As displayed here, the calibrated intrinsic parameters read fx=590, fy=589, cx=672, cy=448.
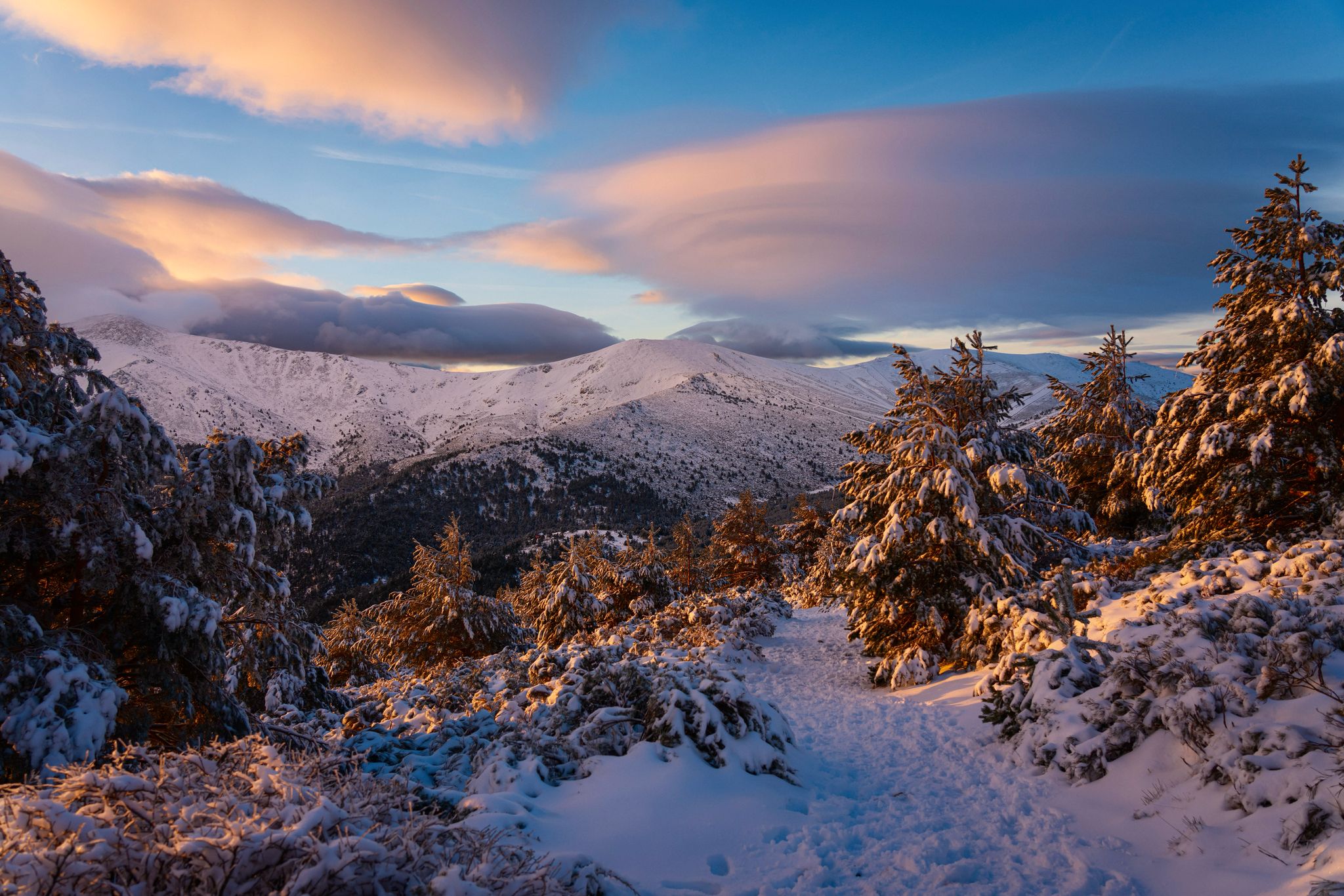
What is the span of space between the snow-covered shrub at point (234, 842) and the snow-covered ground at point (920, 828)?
1219mm

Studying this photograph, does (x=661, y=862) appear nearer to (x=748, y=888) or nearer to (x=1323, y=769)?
(x=748, y=888)

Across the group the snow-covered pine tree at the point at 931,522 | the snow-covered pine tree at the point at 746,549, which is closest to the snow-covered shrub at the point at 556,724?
the snow-covered pine tree at the point at 931,522

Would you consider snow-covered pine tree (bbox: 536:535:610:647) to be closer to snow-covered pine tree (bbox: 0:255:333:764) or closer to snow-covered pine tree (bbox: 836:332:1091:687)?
snow-covered pine tree (bbox: 836:332:1091:687)

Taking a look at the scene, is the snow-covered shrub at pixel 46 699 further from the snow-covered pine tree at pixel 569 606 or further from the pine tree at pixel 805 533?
the pine tree at pixel 805 533

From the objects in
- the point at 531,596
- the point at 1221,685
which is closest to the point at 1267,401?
the point at 1221,685

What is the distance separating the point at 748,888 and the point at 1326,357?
11898 mm

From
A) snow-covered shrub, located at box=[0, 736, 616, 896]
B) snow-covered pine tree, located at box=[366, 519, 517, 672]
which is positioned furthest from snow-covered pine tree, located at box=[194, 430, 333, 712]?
snow-covered pine tree, located at box=[366, 519, 517, 672]

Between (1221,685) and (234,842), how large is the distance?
756cm

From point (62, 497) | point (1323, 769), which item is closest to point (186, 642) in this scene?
point (62, 497)

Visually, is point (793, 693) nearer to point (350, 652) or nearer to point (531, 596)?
point (350, 652)

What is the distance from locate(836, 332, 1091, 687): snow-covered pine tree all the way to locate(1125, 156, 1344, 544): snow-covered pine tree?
7.76ft

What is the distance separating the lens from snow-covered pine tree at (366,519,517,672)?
2242 cm

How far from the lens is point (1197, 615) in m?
6.73

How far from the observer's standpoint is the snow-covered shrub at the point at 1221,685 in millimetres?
4578
